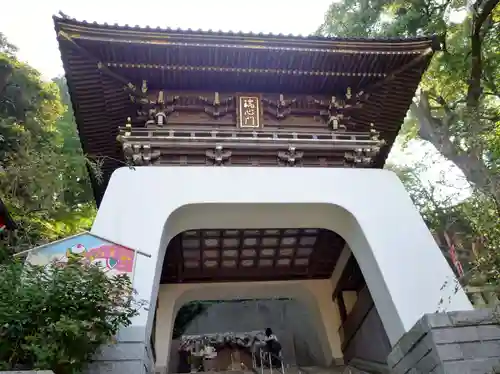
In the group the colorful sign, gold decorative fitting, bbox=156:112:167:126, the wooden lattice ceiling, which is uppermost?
gold decorative fitting, bbox=156:112:167:126

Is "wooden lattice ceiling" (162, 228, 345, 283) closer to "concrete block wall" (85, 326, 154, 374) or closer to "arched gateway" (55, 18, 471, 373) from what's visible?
"arched gateway" (55, 18, 471, 373)

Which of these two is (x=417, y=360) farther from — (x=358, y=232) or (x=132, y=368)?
(x=132, y=368)

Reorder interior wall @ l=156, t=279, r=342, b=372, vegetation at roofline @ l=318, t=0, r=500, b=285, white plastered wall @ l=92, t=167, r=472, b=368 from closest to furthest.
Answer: white plastered wall @ l=92, t=167, r=472, b=368, interior wall @ l=156, t=279, r=342, b=372, vegetation at roofline @ l=318, t=0, r=500, b=285

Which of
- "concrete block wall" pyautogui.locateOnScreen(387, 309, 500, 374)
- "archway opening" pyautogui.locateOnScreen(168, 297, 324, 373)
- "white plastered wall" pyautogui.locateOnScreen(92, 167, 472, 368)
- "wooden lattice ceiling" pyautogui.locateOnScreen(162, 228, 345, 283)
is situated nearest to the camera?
"concrete block wall" pyautogui.locateOnScreen(387, 309, 500, 374)

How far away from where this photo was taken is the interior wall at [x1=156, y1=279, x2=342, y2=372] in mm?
9438

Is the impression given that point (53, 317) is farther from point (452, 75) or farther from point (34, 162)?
point (452, 75)

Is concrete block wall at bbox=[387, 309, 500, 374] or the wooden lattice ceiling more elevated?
the wooden lattice ceiling

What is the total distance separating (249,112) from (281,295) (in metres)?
4.72

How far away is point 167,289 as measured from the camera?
984cm

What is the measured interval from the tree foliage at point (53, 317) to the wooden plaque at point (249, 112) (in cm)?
465

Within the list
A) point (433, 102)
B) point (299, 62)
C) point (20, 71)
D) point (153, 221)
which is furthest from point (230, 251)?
point (433, 102)

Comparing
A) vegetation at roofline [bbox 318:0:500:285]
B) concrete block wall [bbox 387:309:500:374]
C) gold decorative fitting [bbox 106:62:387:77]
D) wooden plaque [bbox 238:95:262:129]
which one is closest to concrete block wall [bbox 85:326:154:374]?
concrete block wall [bbox 387:309:500:374]

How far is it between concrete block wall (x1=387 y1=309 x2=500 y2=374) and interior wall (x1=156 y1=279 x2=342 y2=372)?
446 cm

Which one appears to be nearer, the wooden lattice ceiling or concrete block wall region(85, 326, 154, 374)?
concrete block wall region(85, 326, 154, 374)
